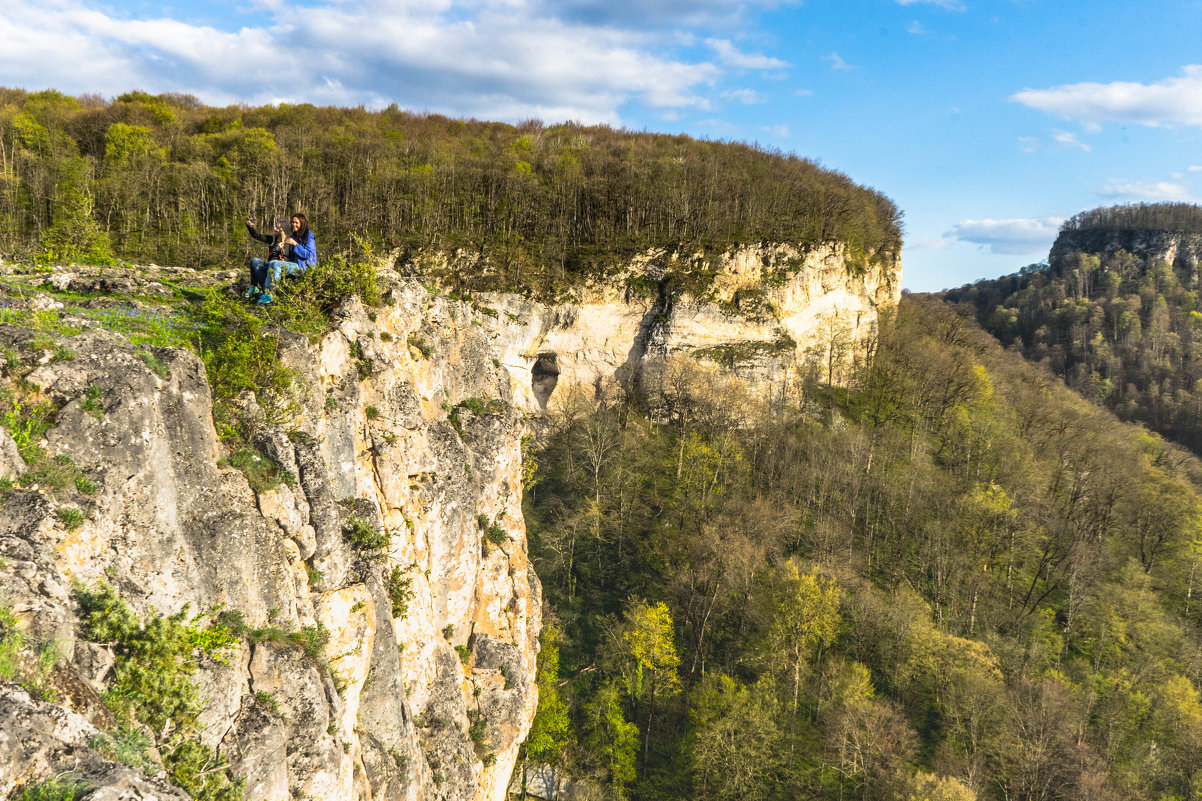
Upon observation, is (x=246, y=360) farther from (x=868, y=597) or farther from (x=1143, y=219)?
(x=1143, y=219)

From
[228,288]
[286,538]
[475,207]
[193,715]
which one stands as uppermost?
[475,207]

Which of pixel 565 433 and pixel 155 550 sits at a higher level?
pixel 155 550

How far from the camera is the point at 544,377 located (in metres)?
50.0

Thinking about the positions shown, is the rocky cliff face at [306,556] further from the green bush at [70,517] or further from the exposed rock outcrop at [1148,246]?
the exposed rock outcrop at [1148,246]

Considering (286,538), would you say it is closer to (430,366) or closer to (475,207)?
(430,366)

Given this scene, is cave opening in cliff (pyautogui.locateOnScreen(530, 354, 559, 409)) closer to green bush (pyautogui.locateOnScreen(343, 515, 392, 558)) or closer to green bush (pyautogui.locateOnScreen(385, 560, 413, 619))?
green bush (pyautogui.locateOnScreen(385, 560, 413, 619))

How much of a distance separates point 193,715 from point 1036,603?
40.3 meters

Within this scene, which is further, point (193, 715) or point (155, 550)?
point (155, 550)

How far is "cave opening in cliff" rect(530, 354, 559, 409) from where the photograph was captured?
4869 cm

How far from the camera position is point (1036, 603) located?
108 feet

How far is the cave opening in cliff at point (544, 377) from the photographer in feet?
160

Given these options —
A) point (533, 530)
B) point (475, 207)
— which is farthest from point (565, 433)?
point (475, 207)

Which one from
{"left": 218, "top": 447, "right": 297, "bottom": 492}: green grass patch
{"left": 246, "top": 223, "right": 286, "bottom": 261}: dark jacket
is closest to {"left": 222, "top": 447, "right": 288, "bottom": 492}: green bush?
{"left": 218, "top": 447, "right": 297, "bottom": 492}: green grass patch

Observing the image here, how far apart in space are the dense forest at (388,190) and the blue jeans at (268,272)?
3146 centimetres
